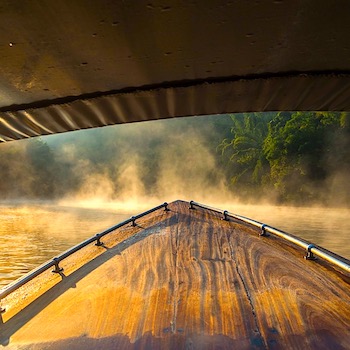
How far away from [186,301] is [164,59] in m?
1.43

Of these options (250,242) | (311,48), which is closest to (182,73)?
(311,48)

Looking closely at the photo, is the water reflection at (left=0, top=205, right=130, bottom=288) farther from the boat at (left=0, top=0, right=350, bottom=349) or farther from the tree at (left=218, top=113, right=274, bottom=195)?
the tree at (left=218, top=113, right=274, bottom=195)

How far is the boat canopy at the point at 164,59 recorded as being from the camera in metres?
0.85

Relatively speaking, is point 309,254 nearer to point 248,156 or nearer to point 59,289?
point 59,289

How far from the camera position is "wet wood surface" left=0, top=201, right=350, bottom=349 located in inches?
58.5

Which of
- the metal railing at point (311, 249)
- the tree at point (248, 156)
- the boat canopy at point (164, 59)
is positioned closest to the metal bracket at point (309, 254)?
the metal railing at point (311, 249)

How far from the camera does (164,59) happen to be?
3.51 ft

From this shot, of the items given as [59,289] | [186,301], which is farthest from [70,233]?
[186,301]

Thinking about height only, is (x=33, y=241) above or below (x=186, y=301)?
above

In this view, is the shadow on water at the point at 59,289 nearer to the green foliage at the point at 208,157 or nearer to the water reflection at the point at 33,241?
the water reflection at the point at 33,241

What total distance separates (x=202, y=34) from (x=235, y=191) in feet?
73.0

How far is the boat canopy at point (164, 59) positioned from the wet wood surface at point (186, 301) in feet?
3.63

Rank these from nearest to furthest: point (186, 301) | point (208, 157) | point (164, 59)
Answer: point (164, 59) → point (186, 301) → point (208, 157)

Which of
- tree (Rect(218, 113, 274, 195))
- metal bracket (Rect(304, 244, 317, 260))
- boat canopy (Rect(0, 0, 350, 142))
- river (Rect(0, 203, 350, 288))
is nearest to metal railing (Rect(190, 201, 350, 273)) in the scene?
metal bracket (Rect(304, 244, 317, 260))
